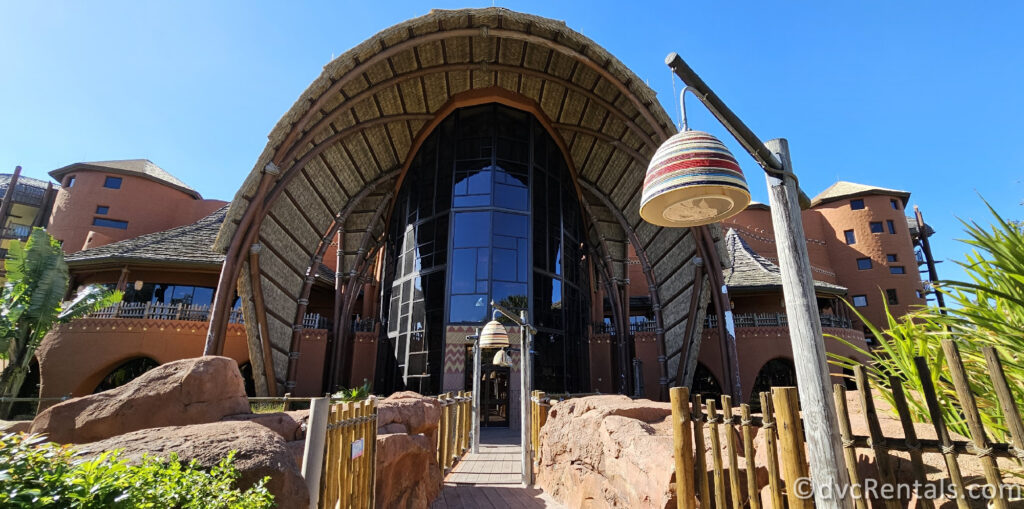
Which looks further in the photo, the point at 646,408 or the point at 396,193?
the point at 396,193

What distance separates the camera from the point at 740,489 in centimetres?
318

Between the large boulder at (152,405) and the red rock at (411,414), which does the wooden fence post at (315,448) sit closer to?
the large boulder at (152,405)

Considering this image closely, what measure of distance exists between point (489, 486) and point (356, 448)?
3.90 meters

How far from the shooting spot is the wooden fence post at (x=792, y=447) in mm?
2562

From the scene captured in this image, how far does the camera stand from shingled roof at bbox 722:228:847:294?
1967 centimetres

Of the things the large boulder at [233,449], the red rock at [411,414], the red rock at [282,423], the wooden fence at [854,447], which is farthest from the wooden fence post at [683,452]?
the red rock at [411,414]

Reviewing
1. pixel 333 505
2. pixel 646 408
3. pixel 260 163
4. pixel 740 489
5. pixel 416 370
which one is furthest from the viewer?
pixel 416 370

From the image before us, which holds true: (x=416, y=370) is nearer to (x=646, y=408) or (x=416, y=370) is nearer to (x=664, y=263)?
(x=664, y=263)

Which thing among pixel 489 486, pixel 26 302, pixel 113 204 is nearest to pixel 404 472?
pixel 489 486

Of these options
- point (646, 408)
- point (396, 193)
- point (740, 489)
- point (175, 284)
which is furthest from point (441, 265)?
point (740, 489)

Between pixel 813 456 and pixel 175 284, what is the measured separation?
22.7 meters

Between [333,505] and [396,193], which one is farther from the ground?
[396,193]

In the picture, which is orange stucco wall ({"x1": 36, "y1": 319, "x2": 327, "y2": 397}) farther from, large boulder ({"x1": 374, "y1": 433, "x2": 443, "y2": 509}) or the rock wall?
large boulder ({"x1": 374, "y1": 433, "x2": 443, "y2": 509})

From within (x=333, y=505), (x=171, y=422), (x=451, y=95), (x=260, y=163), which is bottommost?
(x=333, y=505)
